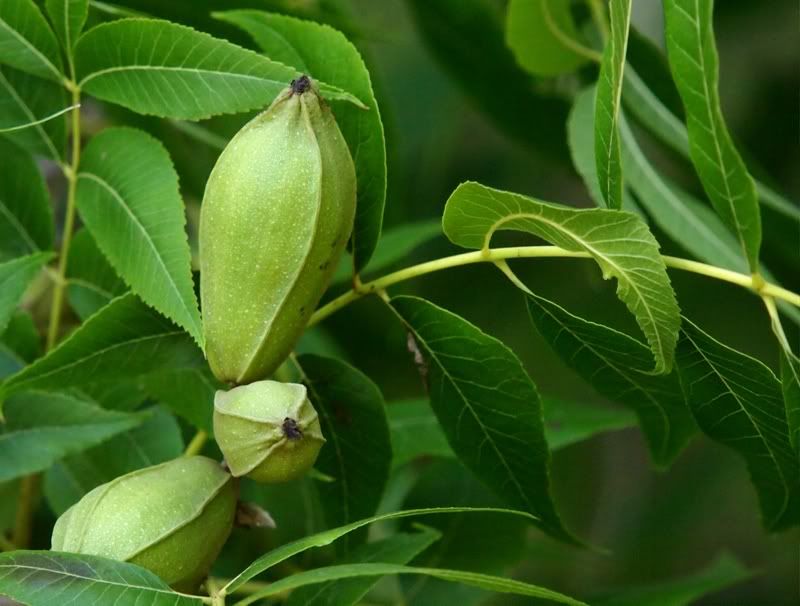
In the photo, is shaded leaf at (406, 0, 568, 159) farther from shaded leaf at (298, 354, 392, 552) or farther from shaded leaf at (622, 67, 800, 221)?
shaded leaf at (298, 354, 392, 552)

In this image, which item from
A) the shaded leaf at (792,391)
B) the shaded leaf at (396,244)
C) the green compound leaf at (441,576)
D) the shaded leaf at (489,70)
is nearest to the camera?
the green compound leaf at (441,576)

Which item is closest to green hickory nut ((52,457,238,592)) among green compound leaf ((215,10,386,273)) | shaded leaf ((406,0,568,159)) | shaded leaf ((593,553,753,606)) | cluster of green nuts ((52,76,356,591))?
cluster of green nuts ((52,76,356,591))

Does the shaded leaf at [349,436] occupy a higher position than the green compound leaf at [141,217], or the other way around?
the green compound leaf at [141,217]

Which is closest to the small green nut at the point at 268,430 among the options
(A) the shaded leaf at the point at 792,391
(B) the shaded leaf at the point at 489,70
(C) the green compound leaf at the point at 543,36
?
(A) the shaded leaf at the point at 792,391

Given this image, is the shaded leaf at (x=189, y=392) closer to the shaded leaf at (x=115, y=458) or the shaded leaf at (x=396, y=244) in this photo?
the shaded leaf at (x=115, y=458)

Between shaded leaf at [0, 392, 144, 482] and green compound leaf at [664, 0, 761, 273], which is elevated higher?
green compound leaf at [664, 0, 761, 273]

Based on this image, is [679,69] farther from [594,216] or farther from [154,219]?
[154,219]
